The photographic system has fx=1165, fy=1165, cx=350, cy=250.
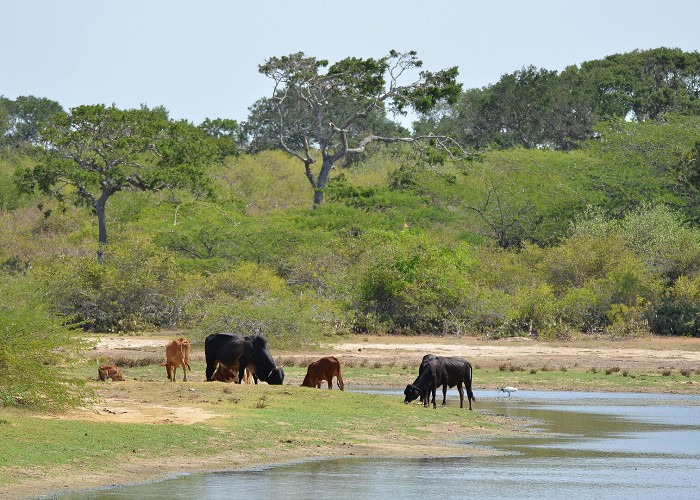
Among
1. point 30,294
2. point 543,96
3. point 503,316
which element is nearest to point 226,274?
point 30,294

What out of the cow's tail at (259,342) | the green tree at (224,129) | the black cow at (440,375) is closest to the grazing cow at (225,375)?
the cow's tail at (259,342)

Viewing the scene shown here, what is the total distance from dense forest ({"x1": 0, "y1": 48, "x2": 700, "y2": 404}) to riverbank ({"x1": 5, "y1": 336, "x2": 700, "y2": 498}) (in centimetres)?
156

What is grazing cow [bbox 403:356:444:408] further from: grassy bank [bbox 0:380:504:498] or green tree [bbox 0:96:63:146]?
green tree [bbox 0:96:63:146]

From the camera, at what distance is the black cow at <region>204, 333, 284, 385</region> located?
22.0m

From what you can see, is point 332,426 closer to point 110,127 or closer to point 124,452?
point 124,452

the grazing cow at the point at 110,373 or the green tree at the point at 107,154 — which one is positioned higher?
the green tree at the point at 107,154

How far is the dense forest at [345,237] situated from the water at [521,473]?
151 inches

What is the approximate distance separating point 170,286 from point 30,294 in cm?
530

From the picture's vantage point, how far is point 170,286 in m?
38.8

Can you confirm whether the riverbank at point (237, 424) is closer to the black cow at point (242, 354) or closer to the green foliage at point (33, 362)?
the green foliage at point (33, 362)

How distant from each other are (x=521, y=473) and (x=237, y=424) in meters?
4.53

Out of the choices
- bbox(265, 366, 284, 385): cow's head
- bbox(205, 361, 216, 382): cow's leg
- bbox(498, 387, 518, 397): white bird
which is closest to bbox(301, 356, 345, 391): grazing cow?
bbox(265, 366, 284, 385): cow's head

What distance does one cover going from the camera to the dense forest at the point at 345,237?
3778cm

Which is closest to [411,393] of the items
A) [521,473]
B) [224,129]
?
[521,473]
